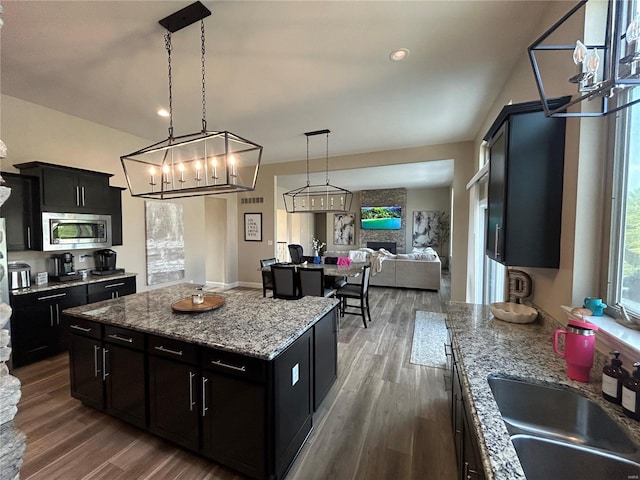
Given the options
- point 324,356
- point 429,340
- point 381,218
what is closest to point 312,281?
point 324,356

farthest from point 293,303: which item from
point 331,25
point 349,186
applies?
point 349,186

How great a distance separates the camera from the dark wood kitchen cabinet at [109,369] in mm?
1908

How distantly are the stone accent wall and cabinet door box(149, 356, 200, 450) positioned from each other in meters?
9.54

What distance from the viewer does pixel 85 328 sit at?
2.12 meters

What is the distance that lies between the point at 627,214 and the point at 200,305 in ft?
9.04

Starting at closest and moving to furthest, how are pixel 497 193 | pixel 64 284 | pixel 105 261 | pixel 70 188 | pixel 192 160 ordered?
pixel 497 193 < pixel 192 160 < pixel 64 284 < pixel 70 188 < pixel 105 261

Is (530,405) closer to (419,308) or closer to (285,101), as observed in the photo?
(285,101)

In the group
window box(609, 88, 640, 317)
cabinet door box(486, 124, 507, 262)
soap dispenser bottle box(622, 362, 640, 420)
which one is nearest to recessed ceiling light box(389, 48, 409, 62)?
cabinet door box(486, 124, 507, 262)

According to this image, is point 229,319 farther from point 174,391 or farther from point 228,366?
point 174,391

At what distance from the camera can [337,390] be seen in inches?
102

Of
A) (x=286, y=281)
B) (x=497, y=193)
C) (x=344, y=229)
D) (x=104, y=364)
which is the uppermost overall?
(x=497, y=193)

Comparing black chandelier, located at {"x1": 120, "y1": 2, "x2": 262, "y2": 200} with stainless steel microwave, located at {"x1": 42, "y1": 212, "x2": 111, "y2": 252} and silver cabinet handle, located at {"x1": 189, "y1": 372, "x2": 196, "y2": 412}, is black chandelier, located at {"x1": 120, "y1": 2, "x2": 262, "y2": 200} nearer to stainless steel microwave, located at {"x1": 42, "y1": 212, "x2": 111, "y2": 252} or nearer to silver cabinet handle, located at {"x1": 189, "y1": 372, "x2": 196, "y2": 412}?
stainless steel microwave, located at {"x1": 42, "y1": 212, "x2": 111, "y2": 252}

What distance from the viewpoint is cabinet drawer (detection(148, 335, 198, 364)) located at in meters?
1.68

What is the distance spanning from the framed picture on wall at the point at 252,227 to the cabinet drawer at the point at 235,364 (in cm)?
531
